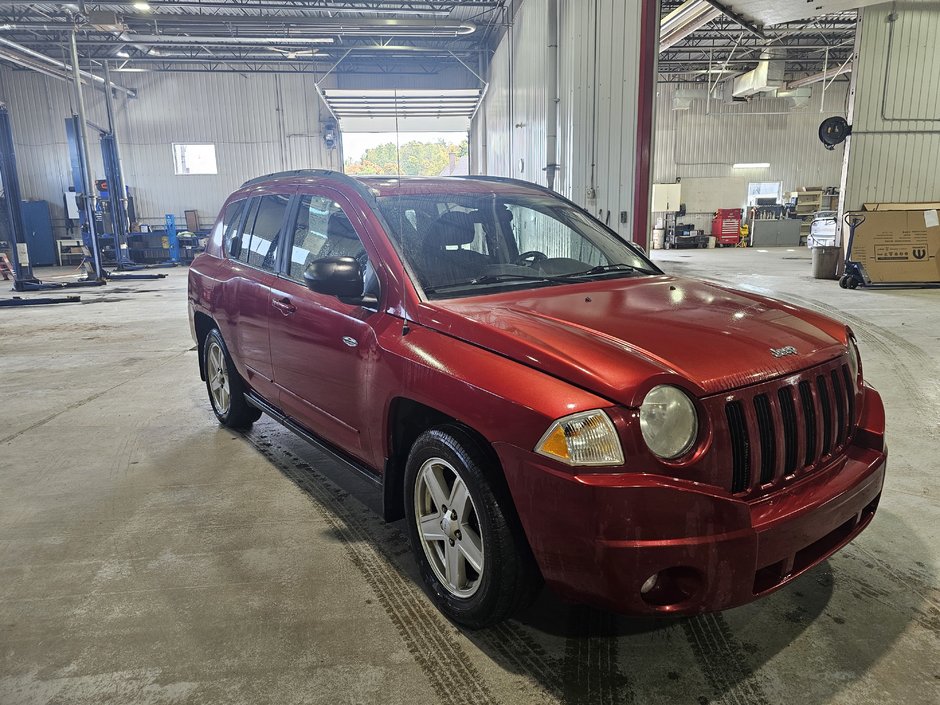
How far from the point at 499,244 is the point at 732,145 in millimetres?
27115

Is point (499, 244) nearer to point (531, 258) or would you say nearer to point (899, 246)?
point (531, 258)

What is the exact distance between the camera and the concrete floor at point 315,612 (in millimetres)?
1957

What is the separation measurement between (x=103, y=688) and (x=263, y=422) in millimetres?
2689

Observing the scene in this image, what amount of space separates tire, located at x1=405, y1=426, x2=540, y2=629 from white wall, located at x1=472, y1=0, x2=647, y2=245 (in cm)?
582

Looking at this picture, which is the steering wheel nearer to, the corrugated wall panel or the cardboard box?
the cardboard box

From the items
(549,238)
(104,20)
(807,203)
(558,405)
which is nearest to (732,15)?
(549,238)

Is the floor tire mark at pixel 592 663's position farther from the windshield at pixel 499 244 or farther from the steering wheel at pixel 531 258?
the steering wheel at pixel 531 258

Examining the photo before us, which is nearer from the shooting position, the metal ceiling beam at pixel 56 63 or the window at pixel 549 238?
the window at pixel 549 238

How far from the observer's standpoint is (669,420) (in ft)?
5.87

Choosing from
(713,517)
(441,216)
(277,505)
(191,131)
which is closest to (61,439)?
(277,505)

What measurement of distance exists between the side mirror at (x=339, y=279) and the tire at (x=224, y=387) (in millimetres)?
1761

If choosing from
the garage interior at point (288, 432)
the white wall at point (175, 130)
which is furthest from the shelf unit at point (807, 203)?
the white wall at point (175, 130)

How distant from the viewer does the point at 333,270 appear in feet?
8.14

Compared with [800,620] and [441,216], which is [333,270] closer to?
[441,216]
